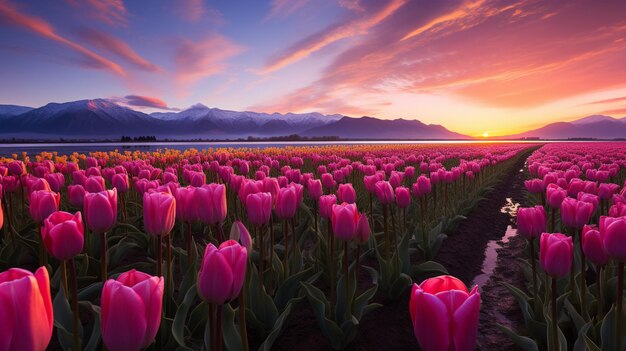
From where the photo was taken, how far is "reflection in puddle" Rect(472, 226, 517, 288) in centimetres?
560

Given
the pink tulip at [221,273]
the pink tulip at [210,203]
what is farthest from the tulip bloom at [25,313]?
the pink tulip at [210,203]

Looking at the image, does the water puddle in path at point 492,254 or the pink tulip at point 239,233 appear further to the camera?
the water puddle in path at point 492,254

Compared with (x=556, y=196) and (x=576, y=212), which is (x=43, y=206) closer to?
(x=576, y=212)

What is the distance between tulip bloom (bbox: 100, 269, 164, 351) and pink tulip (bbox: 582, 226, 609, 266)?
9.74ft

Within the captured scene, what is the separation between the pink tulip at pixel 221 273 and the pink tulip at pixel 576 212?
337 cm


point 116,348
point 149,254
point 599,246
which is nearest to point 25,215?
point 149,254

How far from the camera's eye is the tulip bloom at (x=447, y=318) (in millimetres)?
1186

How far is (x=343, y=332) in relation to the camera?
3148mm

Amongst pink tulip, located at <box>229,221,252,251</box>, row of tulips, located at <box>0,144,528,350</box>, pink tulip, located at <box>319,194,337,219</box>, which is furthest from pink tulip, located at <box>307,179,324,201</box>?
pink tulip, located at <box>229,221,252,251</box>

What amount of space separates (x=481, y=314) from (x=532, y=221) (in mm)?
1550

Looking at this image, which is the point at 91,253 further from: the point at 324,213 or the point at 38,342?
the point at 38,342

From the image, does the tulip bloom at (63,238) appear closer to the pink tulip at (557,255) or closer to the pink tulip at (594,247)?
the pink tulip at (557,255)

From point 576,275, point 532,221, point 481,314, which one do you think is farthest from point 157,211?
point 576,275

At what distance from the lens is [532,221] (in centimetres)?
343
